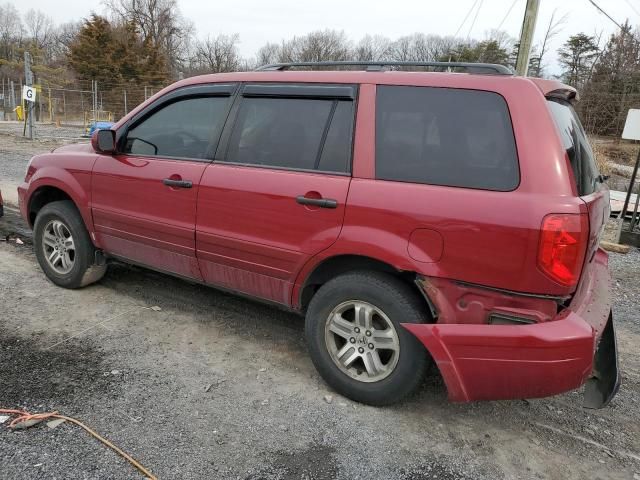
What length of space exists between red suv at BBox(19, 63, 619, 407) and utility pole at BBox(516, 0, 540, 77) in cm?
602

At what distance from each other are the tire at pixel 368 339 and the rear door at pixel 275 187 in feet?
0.95

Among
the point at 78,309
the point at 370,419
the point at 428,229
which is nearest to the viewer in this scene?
the point at 428,229

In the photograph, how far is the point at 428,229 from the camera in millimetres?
2535

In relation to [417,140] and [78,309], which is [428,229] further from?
[78,309]

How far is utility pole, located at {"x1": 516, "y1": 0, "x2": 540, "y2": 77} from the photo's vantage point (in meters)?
8.43

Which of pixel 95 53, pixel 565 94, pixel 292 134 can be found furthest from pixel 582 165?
pixel 95 53

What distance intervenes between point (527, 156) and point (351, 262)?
109 centimetres

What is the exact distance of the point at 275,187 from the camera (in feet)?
9.93

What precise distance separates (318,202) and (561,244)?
125 centimetres

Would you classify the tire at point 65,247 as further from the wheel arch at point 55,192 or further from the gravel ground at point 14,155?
the gravel ground at point 14,155

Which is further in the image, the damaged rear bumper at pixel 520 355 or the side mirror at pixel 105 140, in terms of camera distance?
the side mirror at pixel 105 140

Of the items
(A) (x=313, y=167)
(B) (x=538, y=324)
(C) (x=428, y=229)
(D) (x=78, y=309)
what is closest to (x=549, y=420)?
(B) (x=538, y=324)

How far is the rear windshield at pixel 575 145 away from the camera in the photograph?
248 cm

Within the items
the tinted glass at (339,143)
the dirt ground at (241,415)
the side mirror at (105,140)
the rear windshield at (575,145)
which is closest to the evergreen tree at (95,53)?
the side mirror at (105,140)
